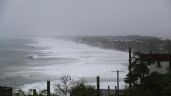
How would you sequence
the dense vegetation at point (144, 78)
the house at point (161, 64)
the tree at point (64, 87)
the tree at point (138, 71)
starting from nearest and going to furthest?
the tree at point (64, 87)
the dense vegetation at point (144, 78)
the tree at point (138, 71)
the house at point (161, 64)

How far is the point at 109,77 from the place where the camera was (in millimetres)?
66500

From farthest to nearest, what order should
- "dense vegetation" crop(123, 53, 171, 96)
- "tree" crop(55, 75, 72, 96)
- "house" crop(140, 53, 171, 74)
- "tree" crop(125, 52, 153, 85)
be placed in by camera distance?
"house" crop(140, 53, 171, 74)
"tree" crop(125, 52, 153, 85)
"dense vegetation" crop(123, 53, 171, 96)
"tree" crop(55, 75, 72, 96)

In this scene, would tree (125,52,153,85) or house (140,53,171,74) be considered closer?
tree (125,52,153,85)

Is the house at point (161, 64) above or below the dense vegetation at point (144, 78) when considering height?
above

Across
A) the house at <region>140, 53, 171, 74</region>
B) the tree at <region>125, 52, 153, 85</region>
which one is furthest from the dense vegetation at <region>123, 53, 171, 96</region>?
the house at <region>140, 53, 171, 74</region>

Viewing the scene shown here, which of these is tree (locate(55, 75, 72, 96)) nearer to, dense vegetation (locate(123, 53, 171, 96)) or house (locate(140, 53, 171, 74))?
dense vegetation (locate(123, 53, 171, 96))

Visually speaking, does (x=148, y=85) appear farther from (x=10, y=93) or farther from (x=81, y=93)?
(x=10, y=93)

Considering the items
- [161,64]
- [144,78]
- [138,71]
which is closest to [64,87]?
[138,71]

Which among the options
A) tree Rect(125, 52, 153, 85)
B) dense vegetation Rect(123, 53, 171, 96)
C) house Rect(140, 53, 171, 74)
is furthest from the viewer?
house Rect(140, 53, 171, 74)

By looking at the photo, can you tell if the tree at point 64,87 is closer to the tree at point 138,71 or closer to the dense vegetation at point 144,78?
the dense vegetation at point 144,78

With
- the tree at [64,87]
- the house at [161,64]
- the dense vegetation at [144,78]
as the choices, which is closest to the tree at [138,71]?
the dense vegetation at [144,78]

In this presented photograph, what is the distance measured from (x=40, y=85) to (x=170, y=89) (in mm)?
29056

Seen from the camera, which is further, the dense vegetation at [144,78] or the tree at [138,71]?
the tree at [138,71]

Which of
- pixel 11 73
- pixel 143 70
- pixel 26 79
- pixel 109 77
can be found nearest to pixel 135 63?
pixel 143 70
